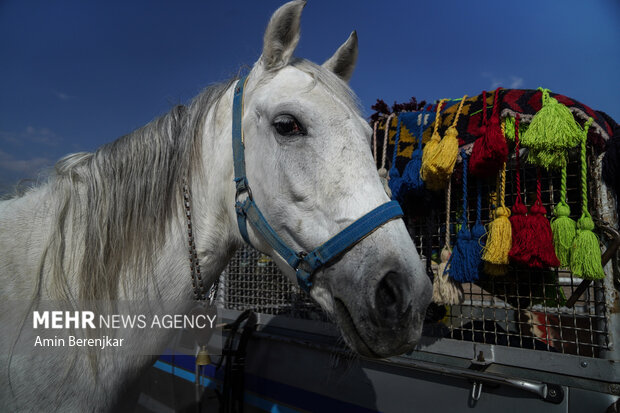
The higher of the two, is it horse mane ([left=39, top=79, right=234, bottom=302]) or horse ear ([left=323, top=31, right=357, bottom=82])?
horse ear ([left=323, top=31, right=357, bottom=82])

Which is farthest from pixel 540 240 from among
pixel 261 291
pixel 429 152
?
pixel 261 291

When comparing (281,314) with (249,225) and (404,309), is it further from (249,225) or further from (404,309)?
(404,309)

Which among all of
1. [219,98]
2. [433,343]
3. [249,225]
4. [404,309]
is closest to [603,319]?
[433,343]

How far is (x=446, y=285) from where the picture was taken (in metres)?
1.89

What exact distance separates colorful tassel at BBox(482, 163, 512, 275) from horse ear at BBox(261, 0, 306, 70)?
1333 mm

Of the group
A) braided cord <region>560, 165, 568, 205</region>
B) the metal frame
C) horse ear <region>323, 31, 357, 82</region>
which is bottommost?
the metal frame

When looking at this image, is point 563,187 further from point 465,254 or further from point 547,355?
point 547,355

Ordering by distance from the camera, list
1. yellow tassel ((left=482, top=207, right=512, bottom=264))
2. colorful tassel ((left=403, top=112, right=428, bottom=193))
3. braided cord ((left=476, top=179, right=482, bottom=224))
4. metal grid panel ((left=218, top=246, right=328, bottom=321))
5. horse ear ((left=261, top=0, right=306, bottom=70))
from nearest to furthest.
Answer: horse ear ((left=261, top=0, right=306, bottom=70))
yellow tassel ((left=482, top=207, right=512, bottom=264))
braided cord ((left=476, top=179, right=482, bottom=224))
colorful tassel ((left=403, top=112, right=428, bottom=193))
metal grid panel ((left=218, top=246, right=328, bottom=321))

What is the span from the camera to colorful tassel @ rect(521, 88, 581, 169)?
1.54 meters

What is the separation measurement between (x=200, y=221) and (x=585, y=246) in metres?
1.78

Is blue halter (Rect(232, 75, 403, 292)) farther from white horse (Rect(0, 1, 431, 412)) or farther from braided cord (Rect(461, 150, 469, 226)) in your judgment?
braided cord (Rect(461, 150, 469, 226))

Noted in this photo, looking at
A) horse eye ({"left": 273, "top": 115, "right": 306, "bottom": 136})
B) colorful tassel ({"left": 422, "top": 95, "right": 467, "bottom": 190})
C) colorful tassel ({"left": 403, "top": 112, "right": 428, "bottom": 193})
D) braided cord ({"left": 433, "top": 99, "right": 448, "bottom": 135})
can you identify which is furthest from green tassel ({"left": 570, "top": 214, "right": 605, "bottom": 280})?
horse eye ({"left": 273, "top": 115, "right": 306, "bottom": 136})

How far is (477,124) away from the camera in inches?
75.9

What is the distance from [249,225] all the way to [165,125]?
719 millimetres
